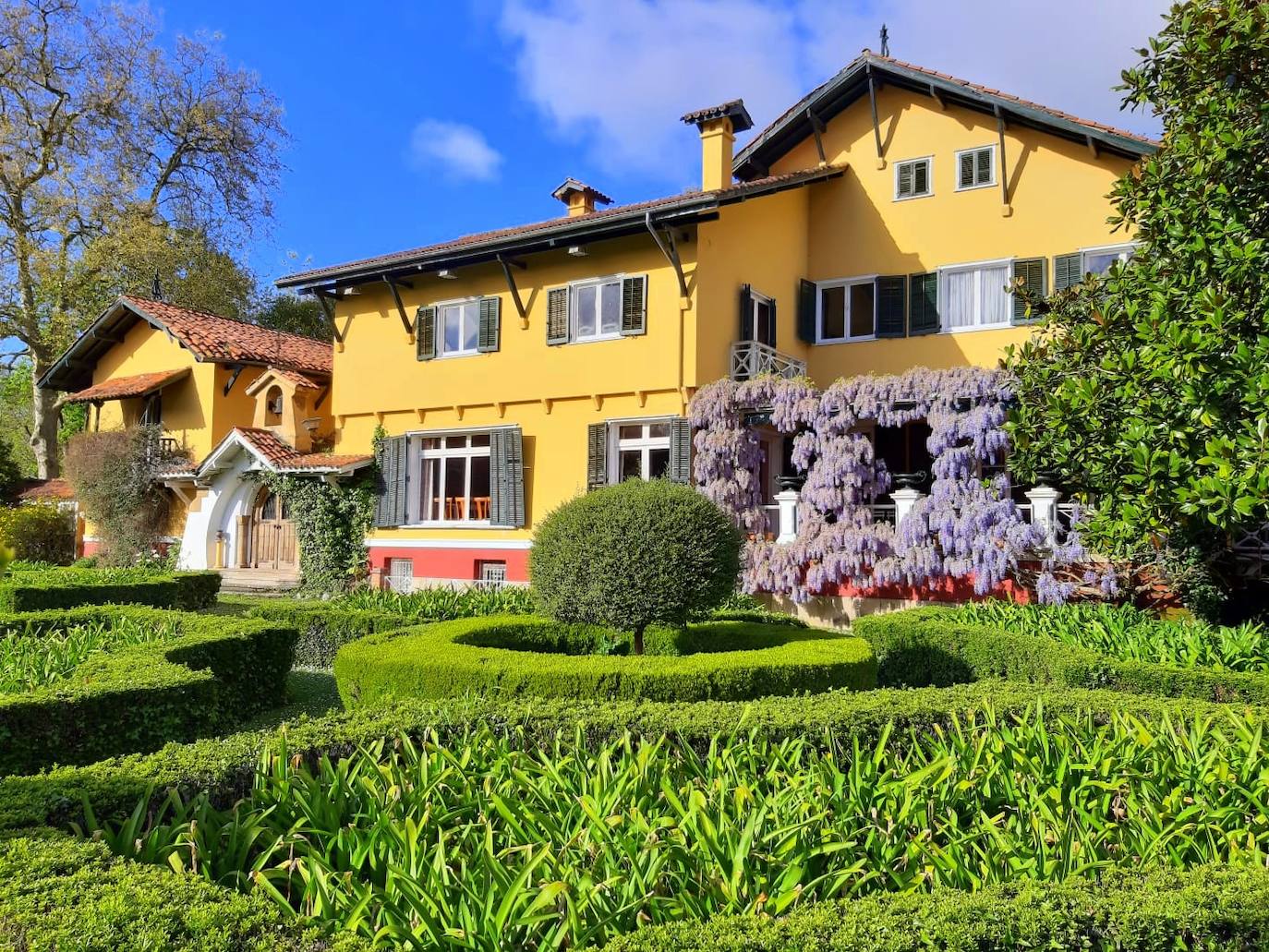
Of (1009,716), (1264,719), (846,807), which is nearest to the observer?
(846,807)

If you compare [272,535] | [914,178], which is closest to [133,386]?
[272,535]

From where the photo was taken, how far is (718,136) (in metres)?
17.1

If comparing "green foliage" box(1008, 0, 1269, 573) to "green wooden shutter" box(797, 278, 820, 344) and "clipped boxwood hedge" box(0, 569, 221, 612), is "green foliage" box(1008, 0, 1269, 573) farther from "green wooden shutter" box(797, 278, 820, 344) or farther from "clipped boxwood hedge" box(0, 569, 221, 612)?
"clipped boxwood hedge" box(0, 569, 221, 612)

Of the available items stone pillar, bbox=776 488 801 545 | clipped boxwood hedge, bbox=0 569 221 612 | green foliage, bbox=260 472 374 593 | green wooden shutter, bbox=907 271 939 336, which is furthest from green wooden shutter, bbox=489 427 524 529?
green wooden shutter, bbox=907 271 939 336

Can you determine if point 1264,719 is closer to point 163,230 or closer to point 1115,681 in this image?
point 1115,681

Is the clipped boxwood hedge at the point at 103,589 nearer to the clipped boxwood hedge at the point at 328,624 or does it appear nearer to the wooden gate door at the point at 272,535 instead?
the clipped boxwood hedge at the point at 328,624

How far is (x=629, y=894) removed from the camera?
10.2ft

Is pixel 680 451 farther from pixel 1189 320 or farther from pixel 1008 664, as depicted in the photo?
pixel 1189 320

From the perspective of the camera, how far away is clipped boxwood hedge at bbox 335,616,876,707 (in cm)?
728

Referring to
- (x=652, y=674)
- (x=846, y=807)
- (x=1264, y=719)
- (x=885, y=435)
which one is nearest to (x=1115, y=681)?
(x=1264, y=719)

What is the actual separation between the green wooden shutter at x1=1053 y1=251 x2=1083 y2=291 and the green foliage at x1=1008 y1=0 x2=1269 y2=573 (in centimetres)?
749

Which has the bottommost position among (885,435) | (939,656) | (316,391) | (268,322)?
(939,656)

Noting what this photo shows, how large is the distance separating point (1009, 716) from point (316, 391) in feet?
63.9

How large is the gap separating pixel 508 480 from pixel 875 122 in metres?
9.66
